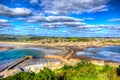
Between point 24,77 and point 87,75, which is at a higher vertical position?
point 24,77

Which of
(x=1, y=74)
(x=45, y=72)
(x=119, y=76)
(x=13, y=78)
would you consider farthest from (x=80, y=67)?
(x=13, y=78)

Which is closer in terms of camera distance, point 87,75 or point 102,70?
point 87,75

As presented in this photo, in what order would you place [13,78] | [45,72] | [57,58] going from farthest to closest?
[57,58] → [45,72] → [13,78]

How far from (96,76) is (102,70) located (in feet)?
17.5

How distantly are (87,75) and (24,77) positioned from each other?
11.5 metres

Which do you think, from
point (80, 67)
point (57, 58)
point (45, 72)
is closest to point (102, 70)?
point (80, 67)

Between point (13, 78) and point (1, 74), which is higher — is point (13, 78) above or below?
above

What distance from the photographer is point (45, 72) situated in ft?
73.8

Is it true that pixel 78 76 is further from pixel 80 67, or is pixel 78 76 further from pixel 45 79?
pixel 45 79

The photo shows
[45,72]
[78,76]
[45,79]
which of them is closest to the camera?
[45,79]

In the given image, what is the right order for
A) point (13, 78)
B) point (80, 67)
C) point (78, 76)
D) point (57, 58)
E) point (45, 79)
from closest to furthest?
1. point (13, 78)
2. point (45, 79)
3. point (78, 76)
4. point (80, 67)
5. point (57, 58)

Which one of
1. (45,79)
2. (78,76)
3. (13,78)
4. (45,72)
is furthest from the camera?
(78,76)

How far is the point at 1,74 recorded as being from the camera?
→ 113 feet

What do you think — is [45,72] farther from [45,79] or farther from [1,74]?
[1,74]
